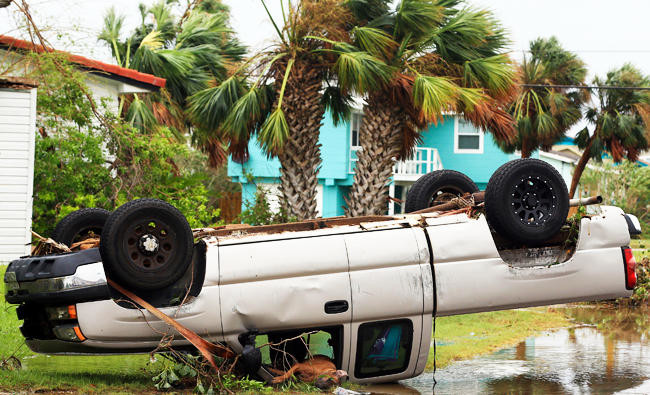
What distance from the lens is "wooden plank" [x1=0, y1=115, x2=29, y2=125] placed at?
47.7 ft

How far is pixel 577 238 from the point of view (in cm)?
723

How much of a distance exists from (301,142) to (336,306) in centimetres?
1100

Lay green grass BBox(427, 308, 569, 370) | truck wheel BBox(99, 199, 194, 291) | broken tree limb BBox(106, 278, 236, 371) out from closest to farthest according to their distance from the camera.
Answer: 1. truck wheel BBox(99, 199, 194, 291)
2. broken tree limb BBox(106, 278, 236, 371)
3. green grass BBox(427, 308, 569, 370)

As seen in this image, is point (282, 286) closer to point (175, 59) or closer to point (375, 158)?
point (375, 158)

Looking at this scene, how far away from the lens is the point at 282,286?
6512 mm

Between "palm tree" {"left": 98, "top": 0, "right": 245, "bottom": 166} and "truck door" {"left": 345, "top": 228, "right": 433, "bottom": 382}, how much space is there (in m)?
13.0

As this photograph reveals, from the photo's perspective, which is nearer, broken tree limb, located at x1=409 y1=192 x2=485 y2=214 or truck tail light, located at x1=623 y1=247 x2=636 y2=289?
truck tail light, located at x1=623 y1=247 x2=636 y2=289

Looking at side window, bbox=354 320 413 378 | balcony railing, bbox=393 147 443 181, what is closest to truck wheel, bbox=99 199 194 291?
side window, bbox=354 320 413 378

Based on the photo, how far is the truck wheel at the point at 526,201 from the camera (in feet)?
22.5

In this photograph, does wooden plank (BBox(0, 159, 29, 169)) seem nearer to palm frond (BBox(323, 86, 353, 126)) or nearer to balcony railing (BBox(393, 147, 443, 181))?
palm frond (BBox(323, 86, 353, 126))

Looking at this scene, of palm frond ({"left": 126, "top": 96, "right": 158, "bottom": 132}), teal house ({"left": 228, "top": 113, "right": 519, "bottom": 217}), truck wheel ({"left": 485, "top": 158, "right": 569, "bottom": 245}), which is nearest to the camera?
truck wheel ({"left": 485, "top": 158, "right": 569, "bottom": 245})

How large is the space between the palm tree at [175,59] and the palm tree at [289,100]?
216cm

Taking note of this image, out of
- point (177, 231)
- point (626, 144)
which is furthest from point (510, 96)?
point (626, 144)

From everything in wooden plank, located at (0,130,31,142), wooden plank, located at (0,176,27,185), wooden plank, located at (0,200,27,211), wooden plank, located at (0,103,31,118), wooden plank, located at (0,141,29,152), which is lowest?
wooden plank, located at (0,200,27,211)
